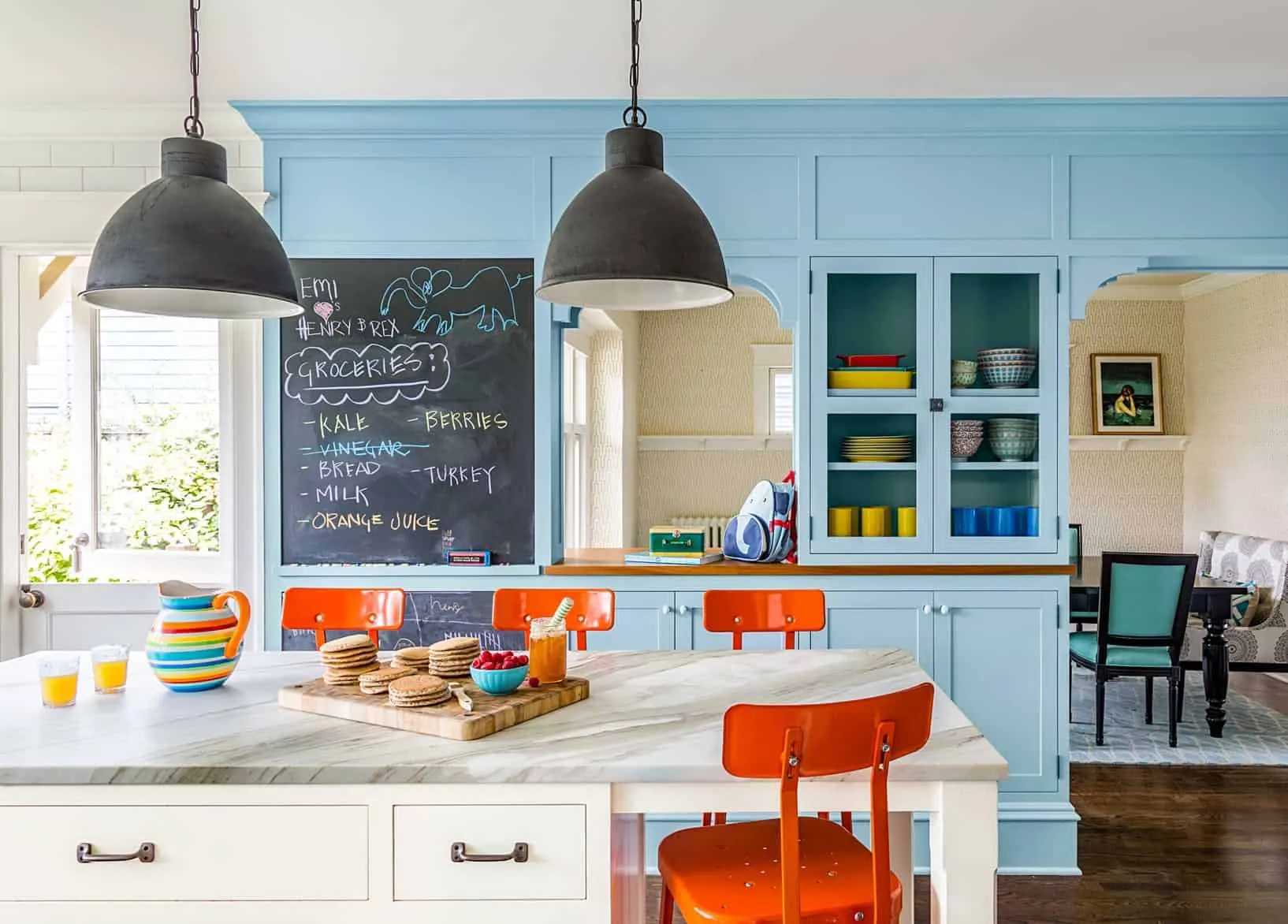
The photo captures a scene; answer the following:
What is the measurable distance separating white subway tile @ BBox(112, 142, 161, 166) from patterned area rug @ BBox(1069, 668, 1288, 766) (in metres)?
4.59

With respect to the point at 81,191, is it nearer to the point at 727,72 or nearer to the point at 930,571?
the point at 727,72

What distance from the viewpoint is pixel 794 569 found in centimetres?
346

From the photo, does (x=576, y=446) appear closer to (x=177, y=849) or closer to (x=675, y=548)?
(x=675, y=548)

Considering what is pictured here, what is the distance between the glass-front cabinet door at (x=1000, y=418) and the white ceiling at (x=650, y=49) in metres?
0.68

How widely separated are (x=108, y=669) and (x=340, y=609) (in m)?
0.76

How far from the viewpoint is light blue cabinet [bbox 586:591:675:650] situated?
11.4ft

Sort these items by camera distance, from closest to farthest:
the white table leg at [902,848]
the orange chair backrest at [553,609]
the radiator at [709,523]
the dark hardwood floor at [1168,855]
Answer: the white table leg at [902,848] → the orange chair backrest at [553,609] → the dark hardwood floor at [1168,855] → the radiator at [709,523]

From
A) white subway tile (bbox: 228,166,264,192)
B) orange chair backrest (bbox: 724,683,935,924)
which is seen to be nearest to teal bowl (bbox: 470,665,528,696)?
orange chair backrest (bbox: 724,683,935,924)

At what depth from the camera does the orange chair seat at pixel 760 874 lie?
1695 millimetres

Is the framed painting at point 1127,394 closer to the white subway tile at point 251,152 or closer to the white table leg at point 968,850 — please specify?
the white subway tile at point 251,152

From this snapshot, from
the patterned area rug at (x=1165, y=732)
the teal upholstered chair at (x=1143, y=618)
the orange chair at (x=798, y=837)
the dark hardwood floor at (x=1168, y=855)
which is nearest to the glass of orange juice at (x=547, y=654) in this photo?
the orange chair at (x=798, y=837)

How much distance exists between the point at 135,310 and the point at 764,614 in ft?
5.78

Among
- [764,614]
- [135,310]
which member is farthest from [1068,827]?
[135,310]

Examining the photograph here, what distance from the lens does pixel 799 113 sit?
11.3 ft
